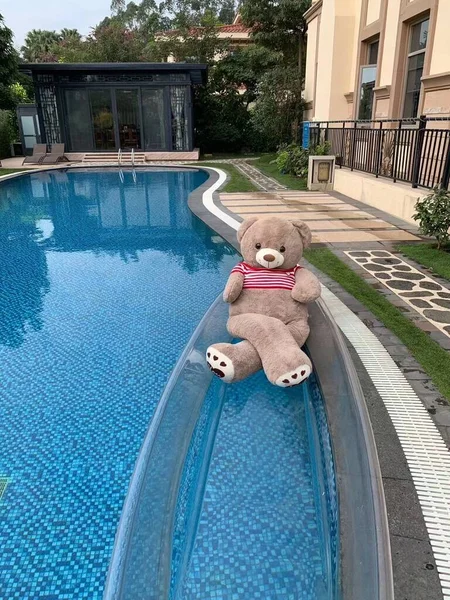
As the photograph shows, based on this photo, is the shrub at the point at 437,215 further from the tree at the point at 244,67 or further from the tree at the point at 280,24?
the tree at the point at 244,67

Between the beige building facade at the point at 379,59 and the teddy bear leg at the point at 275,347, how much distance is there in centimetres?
727

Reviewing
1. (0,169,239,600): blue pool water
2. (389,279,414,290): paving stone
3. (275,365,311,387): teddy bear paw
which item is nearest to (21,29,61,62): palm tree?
(0,169,239,600): blue pool water

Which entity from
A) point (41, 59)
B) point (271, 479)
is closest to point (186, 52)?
point (41, 59)

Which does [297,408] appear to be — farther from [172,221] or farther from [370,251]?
[172,221]

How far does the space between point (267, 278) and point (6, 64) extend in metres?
23.1

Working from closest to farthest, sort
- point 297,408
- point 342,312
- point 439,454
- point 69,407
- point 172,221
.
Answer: point 439,454, point 297,408, point 69,407, point 342,312, point 172,221

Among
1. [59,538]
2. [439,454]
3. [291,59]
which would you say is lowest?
[59,538]

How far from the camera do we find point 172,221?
8773 mm

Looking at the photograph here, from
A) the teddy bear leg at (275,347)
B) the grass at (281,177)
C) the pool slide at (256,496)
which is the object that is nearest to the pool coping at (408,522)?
the pool slide at (256,496)

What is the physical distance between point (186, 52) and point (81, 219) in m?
16.8

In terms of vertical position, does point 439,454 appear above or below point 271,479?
above

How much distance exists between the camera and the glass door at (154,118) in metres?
18.5

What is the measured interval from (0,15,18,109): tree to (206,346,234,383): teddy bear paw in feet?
75.6

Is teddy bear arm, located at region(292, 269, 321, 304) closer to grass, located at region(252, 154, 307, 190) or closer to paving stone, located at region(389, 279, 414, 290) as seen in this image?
paving stone, located at region(389, 279, 414, 290)
